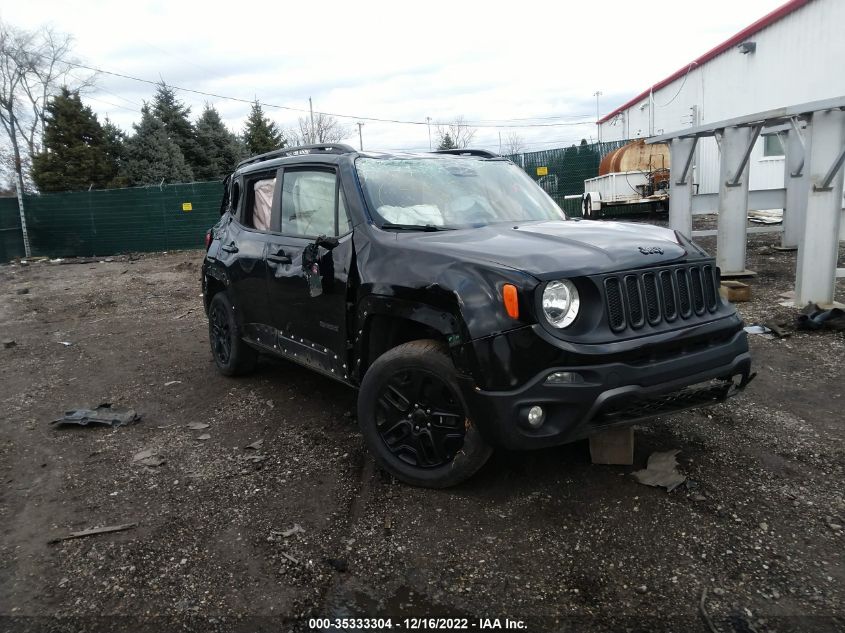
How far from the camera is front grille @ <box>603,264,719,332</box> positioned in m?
3.19

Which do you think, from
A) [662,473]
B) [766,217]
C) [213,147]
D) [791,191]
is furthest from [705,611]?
[213,147]

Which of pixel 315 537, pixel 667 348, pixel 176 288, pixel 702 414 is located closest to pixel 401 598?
pixel 315 537

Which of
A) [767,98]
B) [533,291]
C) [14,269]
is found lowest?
[14,269]

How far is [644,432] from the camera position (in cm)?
432

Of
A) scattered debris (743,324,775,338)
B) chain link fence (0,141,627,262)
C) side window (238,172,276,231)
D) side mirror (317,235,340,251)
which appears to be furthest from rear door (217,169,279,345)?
chain link fence (0,141,627,262)

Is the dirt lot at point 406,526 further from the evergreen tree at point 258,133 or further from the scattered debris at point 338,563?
the evergreen tree at point 258,133

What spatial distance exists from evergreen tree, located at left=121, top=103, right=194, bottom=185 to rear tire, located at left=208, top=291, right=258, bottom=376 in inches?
1088

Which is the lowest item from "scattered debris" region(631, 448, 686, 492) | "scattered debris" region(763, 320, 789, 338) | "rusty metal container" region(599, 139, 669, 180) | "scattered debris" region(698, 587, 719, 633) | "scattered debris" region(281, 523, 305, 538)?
"scattered debris" region(281, 523, 305, 538)

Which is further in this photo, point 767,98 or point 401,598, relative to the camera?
point 767,98

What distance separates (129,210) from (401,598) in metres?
21.3

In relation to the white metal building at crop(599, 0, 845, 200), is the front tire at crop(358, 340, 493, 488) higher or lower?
lower

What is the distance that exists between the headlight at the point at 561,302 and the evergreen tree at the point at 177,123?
34.6 m

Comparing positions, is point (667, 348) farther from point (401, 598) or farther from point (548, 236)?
point (401, 598)

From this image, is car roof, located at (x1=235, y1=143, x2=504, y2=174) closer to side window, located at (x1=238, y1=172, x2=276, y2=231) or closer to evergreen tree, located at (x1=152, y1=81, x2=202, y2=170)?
side window, located at (x1=238, y1=172, x2=276, y2=231)
